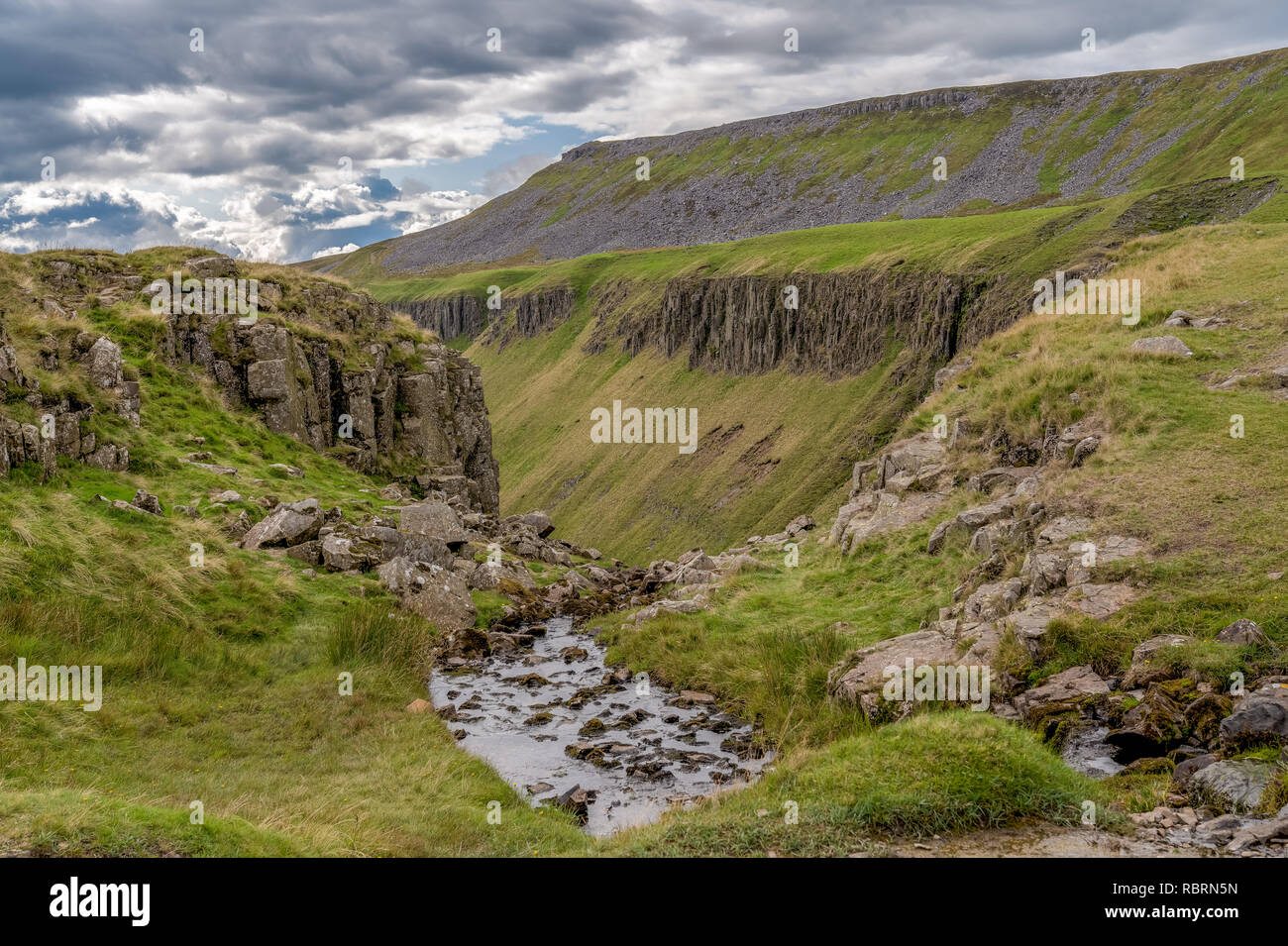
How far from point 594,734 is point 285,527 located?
1314cm

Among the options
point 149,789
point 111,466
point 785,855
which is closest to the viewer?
point 785,855

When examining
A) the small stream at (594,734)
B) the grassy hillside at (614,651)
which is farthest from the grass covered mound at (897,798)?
the small stream at (594,734)

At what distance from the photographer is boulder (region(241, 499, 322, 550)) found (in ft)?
85.5

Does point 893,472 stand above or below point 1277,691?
above

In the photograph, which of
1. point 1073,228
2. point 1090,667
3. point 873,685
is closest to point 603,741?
point 873,685

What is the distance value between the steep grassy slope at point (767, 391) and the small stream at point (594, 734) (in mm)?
22992

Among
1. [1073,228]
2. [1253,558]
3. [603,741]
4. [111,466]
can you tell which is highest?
[1073,228]

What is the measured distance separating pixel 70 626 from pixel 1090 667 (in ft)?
67.7

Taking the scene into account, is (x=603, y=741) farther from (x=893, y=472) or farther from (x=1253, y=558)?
(x=893, y=472)

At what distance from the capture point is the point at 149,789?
13680 mm

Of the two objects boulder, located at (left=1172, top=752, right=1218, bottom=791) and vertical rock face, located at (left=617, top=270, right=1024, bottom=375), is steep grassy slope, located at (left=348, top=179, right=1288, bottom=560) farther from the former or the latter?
boulder, located at (left=1172, top=752, right=1218, bottom=791)

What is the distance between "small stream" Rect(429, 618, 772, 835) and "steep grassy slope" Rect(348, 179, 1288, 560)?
2299 cm

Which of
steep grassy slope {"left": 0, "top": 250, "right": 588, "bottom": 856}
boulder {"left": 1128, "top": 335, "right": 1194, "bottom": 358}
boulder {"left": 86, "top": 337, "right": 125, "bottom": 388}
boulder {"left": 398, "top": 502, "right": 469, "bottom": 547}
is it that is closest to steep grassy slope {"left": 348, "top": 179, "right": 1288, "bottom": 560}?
boulder {"left": 1128, "top": 335, "right": 1194, "bottom": 358}
